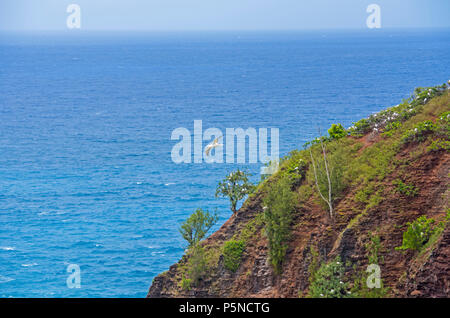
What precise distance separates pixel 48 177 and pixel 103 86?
3456 inches

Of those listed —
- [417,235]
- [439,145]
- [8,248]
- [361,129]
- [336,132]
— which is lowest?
[8,248]

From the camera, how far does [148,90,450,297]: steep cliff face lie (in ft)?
81.4

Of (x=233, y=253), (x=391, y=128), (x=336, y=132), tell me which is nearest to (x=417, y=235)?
(x=391, y=128)

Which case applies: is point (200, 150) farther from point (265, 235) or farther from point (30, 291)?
point (265, 235)

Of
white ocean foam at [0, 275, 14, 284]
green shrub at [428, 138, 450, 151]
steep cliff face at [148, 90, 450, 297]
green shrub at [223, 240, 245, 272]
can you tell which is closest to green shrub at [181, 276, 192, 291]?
steep cliff face at [148, 90, 450, 297]

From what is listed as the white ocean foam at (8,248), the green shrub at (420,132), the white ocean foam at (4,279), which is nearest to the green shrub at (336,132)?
the green shrub at (420,132)

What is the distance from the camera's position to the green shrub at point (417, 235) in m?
25.0

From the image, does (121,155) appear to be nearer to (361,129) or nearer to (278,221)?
(361,129)

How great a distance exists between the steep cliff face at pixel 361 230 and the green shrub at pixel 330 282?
1.25 ft

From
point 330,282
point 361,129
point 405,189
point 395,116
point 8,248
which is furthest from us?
point 8,248

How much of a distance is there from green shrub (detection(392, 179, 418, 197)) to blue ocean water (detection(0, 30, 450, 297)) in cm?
2544

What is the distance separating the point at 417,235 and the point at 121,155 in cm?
6474

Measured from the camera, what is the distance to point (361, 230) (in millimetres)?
26312
